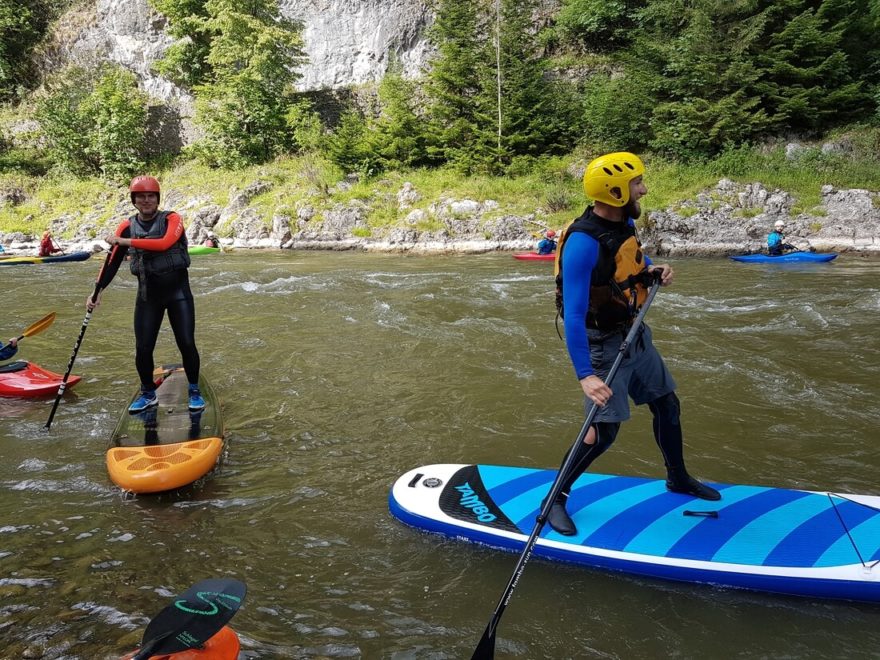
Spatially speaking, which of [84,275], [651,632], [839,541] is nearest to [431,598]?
[651,632]

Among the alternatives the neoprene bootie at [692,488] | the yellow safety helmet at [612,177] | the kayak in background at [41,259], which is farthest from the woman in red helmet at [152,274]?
the kayak in background at [41,259]

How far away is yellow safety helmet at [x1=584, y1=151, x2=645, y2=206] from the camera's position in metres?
2.32

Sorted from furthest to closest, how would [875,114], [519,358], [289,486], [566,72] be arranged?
[566,72], [875,114], [519,358], [289,486]

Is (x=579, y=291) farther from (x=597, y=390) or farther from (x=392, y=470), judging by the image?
(x=392, y=470)

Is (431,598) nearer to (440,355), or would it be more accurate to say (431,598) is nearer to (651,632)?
(651,632)

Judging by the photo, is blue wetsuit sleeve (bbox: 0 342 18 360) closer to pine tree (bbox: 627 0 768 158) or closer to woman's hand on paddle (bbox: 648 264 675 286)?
woman's hand on paddle (bbox: 648 264 675 286)

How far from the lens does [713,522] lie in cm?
265

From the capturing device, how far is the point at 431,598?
94.0 inches

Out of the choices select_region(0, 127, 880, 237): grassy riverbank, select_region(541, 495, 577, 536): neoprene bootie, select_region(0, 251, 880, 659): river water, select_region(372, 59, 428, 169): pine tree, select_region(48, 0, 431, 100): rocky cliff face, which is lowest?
select_region(0, 251, 880, 659): river water

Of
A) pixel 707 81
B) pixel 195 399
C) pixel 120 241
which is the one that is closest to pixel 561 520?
pixel 195 399

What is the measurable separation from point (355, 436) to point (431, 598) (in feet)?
6.38

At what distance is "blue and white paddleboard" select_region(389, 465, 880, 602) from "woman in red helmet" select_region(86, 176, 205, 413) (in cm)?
209

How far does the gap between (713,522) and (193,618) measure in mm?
2348

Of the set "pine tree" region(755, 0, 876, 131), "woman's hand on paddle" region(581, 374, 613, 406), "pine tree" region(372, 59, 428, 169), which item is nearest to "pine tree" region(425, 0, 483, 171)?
"pine tree" region(372, 59, 428, 169)
